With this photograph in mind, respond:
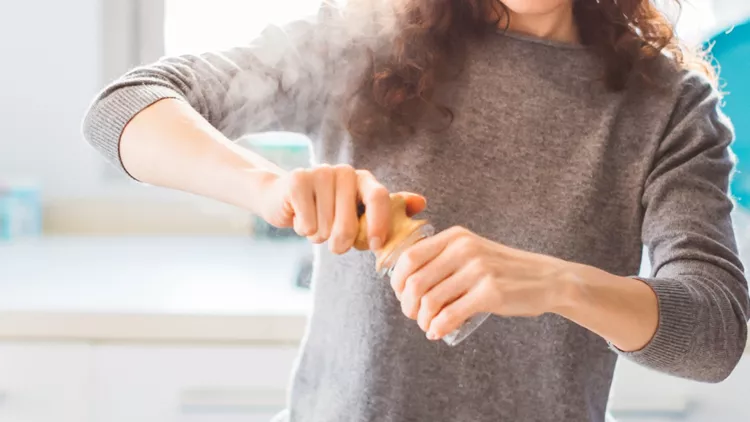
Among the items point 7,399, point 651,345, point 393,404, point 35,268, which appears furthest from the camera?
point 35,268

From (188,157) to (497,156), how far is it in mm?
359

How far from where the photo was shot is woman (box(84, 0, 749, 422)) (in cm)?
81

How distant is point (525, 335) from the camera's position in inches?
34.4

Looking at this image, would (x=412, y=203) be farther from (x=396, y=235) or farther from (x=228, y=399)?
(x=228, y=399)

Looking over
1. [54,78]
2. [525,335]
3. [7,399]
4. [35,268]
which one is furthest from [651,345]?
[54,78]

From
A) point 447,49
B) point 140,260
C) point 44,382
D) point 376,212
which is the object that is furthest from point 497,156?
point 140,260

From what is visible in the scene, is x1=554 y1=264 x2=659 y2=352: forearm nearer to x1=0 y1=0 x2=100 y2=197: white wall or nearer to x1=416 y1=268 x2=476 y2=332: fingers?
x1=416 y1=268 x2=476 y2=332: fingers

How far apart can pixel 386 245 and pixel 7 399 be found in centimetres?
88

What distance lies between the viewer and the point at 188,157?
2.13ft

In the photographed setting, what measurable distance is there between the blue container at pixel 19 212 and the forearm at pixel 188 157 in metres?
1.12

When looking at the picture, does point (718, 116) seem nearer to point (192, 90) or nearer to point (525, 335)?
point (525, 335)

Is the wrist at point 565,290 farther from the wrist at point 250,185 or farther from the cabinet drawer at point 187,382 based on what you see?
the cabinet drawer at point 187,382

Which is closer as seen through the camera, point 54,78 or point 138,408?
point 138,408

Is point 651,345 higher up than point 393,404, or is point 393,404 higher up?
point 651,345
